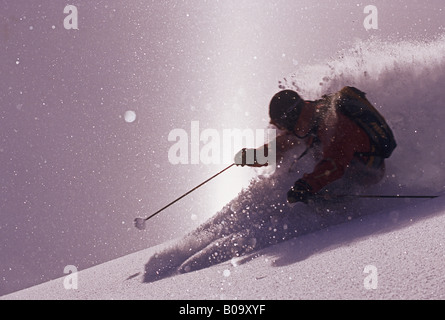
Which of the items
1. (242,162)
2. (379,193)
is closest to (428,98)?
(379,193)

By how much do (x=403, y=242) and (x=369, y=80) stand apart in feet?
8.88

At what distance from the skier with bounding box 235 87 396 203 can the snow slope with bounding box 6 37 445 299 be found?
334mm

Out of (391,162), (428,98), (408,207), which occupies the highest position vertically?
(428,98)

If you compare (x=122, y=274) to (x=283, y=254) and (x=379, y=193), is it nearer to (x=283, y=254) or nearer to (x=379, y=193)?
(x=283, y=254)

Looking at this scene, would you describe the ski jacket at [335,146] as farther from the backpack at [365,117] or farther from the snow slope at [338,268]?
the snow slope at [338,268]

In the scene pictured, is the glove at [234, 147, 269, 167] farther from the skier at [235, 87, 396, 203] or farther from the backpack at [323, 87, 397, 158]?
the backpack at [323, 87, 397, 158]

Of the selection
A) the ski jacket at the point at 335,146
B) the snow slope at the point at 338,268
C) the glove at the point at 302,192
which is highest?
the ski jacket at the point at 335,146

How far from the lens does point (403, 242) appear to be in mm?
2264

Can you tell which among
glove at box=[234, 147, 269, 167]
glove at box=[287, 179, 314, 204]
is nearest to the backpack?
glove at box=[287, 179, 314, 204]

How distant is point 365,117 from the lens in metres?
3.40

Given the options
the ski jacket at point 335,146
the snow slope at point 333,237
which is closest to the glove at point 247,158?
the snow slope at point 333,237

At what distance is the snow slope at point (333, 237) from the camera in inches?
74.8

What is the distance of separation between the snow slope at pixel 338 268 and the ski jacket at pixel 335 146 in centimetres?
46

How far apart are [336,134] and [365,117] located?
360mm
